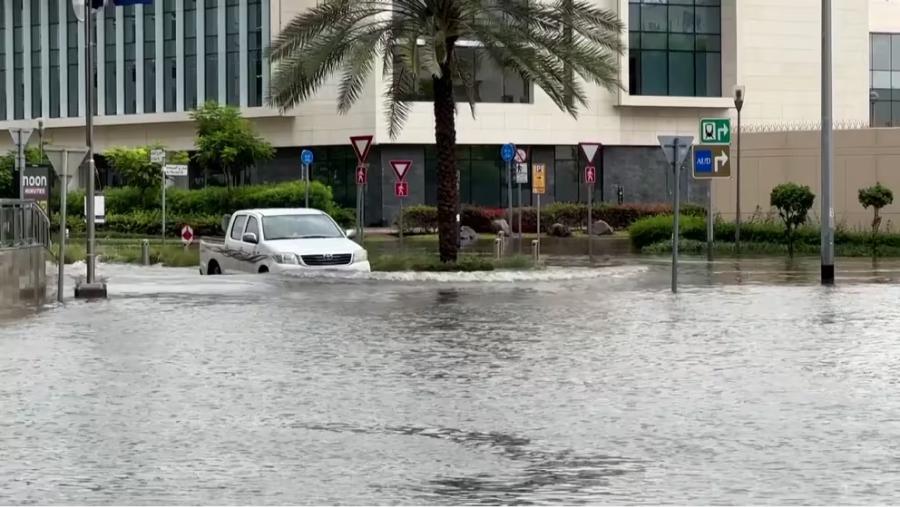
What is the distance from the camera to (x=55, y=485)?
906cm

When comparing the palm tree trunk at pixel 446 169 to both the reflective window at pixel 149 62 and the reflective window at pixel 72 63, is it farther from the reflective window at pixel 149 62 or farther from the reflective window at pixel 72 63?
the reflective window at pixel 72 63

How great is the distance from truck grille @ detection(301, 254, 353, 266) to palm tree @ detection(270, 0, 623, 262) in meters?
3.98

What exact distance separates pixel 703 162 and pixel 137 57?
41583mm

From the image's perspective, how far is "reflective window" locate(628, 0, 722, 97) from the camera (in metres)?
72.6

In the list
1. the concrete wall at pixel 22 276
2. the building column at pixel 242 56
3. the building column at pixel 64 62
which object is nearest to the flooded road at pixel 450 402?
the concrete wall at pixel 22 276

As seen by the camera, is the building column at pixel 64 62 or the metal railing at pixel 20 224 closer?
the metal railing at pixel 20 224

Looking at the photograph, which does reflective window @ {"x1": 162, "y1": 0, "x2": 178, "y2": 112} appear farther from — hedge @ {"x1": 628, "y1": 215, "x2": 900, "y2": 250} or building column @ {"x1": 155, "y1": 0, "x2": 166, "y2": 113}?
hedge @ {"x1": 628, "y1": 215, "x2": 900, "y2": 250}

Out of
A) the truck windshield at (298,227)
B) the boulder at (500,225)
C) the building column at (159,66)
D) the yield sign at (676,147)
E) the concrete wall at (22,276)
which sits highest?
the building column at (159,66)

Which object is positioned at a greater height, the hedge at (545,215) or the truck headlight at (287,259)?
the hedge at (545,215)

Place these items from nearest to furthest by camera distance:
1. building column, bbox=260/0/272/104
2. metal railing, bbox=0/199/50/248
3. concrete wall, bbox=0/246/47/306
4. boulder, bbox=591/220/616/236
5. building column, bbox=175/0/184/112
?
concrete wall, bbox=0/246/47/306, metal railing, bbox=0/199/50/248, boulder, bbox=591/220/616/236, building column, bbox=260/0/272/104, building column, bbox=175/0/184/112

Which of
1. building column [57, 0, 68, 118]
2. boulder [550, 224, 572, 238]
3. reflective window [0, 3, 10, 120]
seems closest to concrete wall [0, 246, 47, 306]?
boulder [550, 224, 572, 238]

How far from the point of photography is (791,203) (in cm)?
4369

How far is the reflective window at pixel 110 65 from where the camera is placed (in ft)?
251

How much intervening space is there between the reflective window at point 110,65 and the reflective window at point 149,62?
6.68 ft
